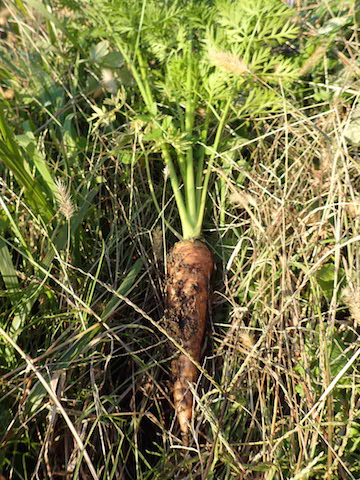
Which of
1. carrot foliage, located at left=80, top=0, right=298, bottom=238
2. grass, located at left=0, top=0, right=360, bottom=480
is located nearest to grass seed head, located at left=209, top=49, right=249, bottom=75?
carrot foliage, located at left=80, top=0, right=298, bottom=238

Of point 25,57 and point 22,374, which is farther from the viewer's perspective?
point 25,57

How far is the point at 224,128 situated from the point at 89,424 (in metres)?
0.88

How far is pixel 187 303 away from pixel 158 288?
0.42ft

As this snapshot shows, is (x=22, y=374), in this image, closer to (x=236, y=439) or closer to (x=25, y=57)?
(x=236, y=439)

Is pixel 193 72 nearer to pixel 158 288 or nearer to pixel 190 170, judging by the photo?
pixel 190 170

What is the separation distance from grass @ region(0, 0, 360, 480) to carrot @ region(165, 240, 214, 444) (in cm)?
4

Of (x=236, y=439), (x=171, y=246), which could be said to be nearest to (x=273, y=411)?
(x=236, y=439)

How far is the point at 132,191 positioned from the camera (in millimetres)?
1362

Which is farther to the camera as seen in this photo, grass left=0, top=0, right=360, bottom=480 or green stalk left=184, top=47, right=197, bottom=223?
green stalk left=184, top=47, right=197, bottom=223

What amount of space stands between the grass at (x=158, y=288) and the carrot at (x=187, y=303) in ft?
0.14

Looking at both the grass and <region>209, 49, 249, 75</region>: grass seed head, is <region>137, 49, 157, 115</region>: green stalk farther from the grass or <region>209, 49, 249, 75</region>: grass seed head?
<region>209, 49, 249, 75</region>: grass seed head

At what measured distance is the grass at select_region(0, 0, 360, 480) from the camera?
3.36 feet

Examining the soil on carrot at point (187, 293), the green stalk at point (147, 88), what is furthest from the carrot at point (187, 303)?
the green stalk at point (147, 88)

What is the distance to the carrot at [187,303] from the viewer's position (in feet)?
3.88
